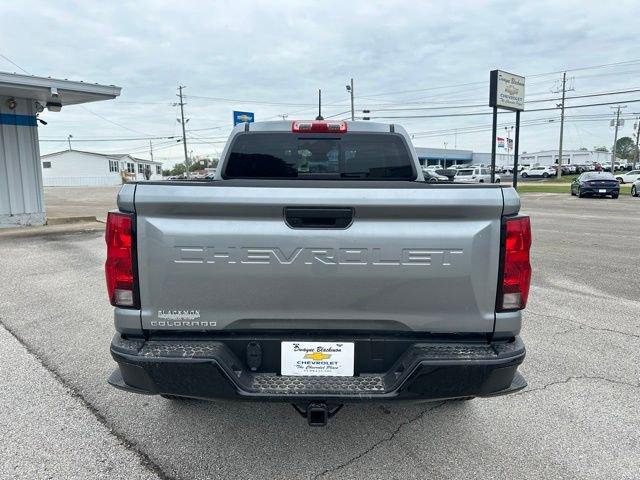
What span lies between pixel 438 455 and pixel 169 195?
212cm

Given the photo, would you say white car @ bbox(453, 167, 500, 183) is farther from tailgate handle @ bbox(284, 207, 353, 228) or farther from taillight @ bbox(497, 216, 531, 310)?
tailgate handle @ bbox(284, 207, 353, 228)

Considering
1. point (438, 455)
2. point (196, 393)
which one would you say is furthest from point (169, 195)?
point (438, 455)

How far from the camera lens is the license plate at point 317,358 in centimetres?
230

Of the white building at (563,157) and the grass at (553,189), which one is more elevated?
the white building at (563,157)

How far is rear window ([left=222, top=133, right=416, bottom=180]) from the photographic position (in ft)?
12.9

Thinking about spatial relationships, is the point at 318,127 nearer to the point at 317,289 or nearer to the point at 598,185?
the point at 317,289

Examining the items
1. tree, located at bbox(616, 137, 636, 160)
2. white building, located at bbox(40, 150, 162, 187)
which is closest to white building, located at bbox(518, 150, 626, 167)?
tree, located at bbox(616, 137, 636, 160)

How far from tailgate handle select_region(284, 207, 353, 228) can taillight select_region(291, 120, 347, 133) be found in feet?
5.19

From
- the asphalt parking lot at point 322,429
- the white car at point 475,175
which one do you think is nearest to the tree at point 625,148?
the white car at point 475,175

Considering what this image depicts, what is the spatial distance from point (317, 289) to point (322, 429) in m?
1.23

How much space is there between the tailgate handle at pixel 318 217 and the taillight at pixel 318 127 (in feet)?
5.19

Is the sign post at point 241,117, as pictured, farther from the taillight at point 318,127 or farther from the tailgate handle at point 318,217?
the tailgate handle at point 318,217

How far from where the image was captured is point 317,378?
2309mm

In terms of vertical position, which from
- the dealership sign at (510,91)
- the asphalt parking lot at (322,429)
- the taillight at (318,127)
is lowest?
the asphalt parking lot at (322,429)
